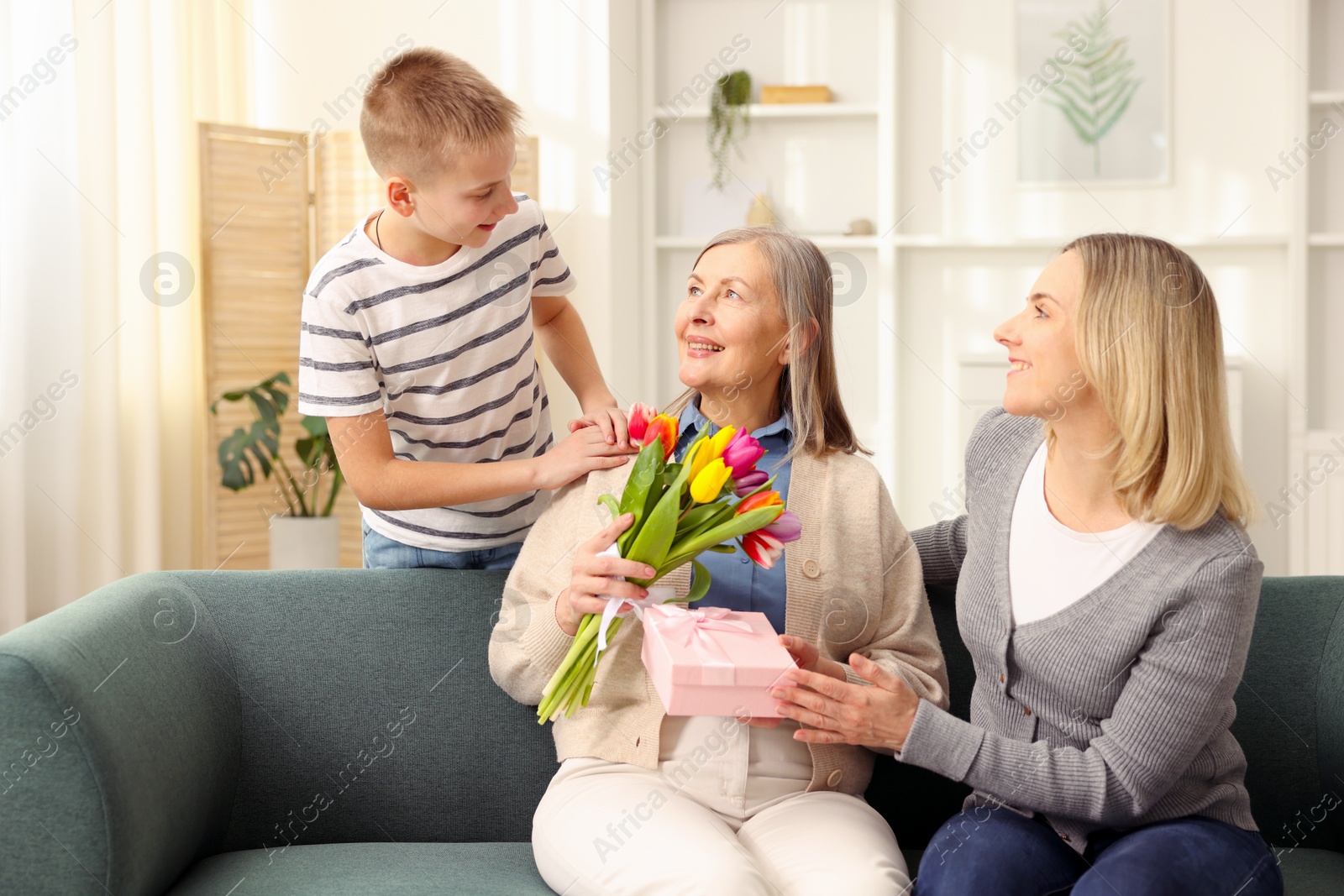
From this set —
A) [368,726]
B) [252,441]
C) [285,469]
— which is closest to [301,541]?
[285,469]

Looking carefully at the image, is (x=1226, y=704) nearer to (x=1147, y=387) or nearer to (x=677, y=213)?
(x=1147, y=387)

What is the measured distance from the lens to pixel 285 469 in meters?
3.88

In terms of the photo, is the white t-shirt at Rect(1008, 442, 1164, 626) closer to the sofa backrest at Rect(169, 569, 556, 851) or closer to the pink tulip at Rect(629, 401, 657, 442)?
the pink tulip at Rect(629, 401, 657, 442)

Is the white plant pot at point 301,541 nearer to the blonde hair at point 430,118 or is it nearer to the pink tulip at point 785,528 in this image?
the blonde hair at point 430,118

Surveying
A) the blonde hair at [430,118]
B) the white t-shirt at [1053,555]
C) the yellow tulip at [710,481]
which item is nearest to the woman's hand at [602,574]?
the yellow tulip at [710,481]

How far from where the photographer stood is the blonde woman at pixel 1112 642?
131cm

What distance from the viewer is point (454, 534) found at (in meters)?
1.89

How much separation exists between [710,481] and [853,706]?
322 millimetres

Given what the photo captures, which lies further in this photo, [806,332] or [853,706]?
[806,332]

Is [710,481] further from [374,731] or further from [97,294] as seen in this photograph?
[97,294]

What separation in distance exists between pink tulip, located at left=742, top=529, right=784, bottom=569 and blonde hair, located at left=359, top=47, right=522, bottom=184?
682 millimetres

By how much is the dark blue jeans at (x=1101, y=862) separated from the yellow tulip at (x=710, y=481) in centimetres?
53

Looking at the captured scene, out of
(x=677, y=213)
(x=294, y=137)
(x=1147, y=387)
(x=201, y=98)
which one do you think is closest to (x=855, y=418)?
(x=677, y=213)

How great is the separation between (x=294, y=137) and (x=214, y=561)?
1.60m
